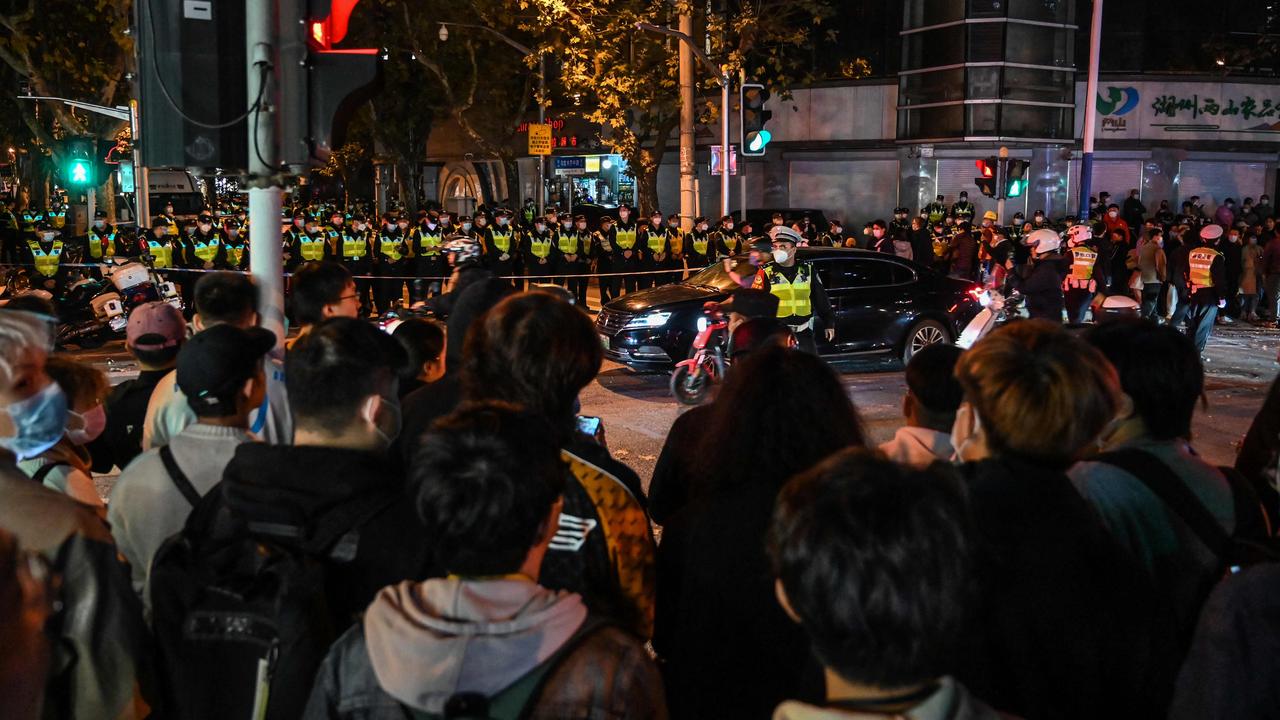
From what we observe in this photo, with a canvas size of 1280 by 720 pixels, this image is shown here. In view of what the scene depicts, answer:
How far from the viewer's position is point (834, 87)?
3353cm

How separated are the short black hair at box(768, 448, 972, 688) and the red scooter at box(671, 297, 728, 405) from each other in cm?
981

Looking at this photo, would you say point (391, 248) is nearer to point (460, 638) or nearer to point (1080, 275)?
point (1080, 275)

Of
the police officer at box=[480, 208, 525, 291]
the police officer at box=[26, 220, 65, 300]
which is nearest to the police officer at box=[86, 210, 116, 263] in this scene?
the police officer at box=[26, 220, 65, 300]

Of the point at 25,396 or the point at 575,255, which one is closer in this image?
the point at 25,396

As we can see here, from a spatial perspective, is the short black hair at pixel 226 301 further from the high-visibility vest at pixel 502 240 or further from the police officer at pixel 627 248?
the police officer at pixel 627 248

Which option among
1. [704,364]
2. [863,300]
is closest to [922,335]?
[863,300]

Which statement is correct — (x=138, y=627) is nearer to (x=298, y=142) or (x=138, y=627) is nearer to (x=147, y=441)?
(x=147, y=441)

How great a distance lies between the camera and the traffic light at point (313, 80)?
4629 mm

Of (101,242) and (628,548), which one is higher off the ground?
(101,242)

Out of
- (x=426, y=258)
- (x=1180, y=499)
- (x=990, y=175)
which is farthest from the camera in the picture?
(x=990, y=175)

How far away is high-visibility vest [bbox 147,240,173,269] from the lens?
18500 millimetres

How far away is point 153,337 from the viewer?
4.86 metres

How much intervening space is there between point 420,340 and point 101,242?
53.6 feet

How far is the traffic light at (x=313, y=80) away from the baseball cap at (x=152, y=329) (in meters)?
0.87
